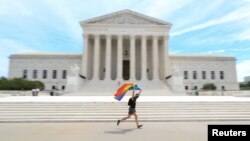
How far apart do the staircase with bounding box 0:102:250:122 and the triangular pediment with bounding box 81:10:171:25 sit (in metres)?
30.7

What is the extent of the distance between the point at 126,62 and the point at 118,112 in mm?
34854

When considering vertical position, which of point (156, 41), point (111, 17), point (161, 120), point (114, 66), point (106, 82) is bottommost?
point (161, 120)

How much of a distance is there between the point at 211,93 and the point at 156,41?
50.7 ft

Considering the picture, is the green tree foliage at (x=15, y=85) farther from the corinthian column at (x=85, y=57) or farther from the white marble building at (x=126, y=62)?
the corinthian column at (x=85, y=57)

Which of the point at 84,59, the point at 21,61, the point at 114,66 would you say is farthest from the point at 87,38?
the point at 21,61

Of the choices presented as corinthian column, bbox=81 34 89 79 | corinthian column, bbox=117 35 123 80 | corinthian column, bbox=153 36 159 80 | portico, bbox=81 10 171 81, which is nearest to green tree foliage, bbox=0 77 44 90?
corinthian column, bbox=81 34 89 79

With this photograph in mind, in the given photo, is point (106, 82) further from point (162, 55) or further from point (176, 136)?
point (176, 136)

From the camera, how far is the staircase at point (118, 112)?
38.9ft

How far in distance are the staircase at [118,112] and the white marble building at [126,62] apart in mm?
19414

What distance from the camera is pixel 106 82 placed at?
38.9m

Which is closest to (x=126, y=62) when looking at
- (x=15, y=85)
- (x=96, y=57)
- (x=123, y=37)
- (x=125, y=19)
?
(x=123, y=37)

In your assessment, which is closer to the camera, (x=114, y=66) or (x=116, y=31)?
(x=116, y=31)

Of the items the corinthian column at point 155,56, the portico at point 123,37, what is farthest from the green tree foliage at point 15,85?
the corinthian column at point 155,56

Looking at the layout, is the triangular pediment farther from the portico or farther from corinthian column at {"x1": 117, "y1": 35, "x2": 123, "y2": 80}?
corinthian column at {"x1": 117, "y1": 35, "x2": 123, "y2": 80}
